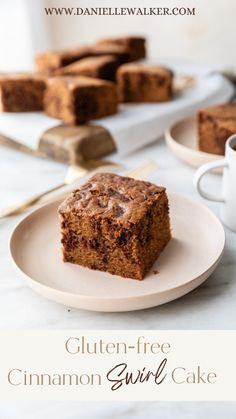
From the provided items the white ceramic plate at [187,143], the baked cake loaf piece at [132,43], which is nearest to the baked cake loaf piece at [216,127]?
the white ceramic plate at [187,143]

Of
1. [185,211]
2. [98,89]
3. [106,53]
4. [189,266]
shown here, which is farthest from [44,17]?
[189,266]

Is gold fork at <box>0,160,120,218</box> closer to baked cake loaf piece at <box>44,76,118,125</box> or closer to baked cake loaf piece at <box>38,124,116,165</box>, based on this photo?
baked cake loaf piece at <box>38,124,116,165</box>

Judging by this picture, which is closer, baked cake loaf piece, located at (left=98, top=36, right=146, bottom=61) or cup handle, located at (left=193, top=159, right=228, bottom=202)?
cup handle, located at (left=193, top=159, right=228, bottom=202)

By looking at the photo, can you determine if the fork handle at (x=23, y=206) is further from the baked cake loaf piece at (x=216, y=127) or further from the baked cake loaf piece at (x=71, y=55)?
the baked cake loaf piece at (x=71, y=55)

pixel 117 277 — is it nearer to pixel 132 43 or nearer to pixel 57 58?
pixel 57 58

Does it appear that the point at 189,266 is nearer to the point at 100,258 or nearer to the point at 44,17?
the point at 100,258

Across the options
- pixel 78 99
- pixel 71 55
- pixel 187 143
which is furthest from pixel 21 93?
pixel 187 143

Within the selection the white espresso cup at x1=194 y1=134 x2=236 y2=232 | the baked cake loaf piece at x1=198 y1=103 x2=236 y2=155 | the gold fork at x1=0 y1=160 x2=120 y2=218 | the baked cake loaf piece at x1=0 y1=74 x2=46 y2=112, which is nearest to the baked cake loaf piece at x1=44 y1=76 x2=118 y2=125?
the baked cake loaf piece at x1=0 y1=74 x2=46 y2=112
